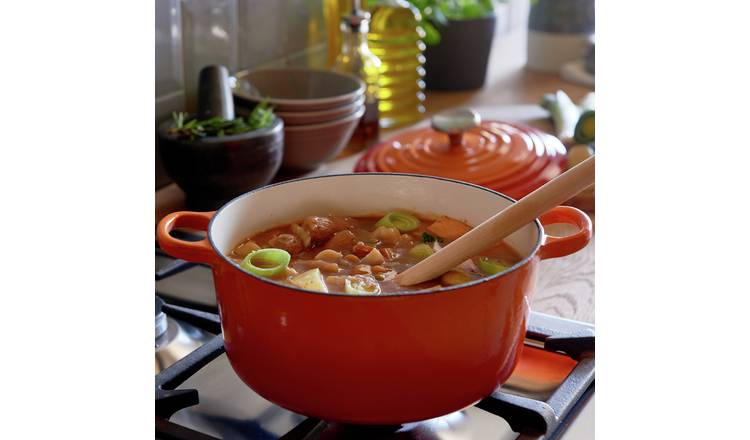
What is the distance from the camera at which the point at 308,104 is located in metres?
1.33

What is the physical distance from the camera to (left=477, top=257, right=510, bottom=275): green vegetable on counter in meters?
0.76

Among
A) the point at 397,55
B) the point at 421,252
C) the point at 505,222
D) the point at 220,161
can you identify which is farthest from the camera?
the point at 397,55

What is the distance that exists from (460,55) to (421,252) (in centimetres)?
117

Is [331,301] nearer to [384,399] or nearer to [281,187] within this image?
[384,399]

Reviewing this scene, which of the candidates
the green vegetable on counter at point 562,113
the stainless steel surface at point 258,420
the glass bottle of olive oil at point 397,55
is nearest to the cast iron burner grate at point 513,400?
the stainless steel surface at point 258,420

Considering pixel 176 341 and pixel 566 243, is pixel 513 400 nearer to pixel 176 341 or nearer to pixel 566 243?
pixel 566 243

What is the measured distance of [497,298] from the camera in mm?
659

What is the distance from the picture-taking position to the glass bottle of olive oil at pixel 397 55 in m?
1.66

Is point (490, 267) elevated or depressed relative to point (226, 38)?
depressed

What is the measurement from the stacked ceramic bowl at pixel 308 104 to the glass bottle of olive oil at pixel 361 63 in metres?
0.08

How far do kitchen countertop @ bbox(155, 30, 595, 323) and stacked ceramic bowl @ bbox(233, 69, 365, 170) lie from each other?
182 millimetres

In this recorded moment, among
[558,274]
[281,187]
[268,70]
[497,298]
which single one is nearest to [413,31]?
[268,70]

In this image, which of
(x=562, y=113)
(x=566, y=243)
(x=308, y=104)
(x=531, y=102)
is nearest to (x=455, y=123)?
(x=308, y=104)

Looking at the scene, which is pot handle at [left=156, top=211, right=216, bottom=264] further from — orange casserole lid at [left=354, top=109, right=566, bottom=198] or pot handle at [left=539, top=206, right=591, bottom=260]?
orange casserole lid at [left=354, top=109, right=566, bottom=198]
